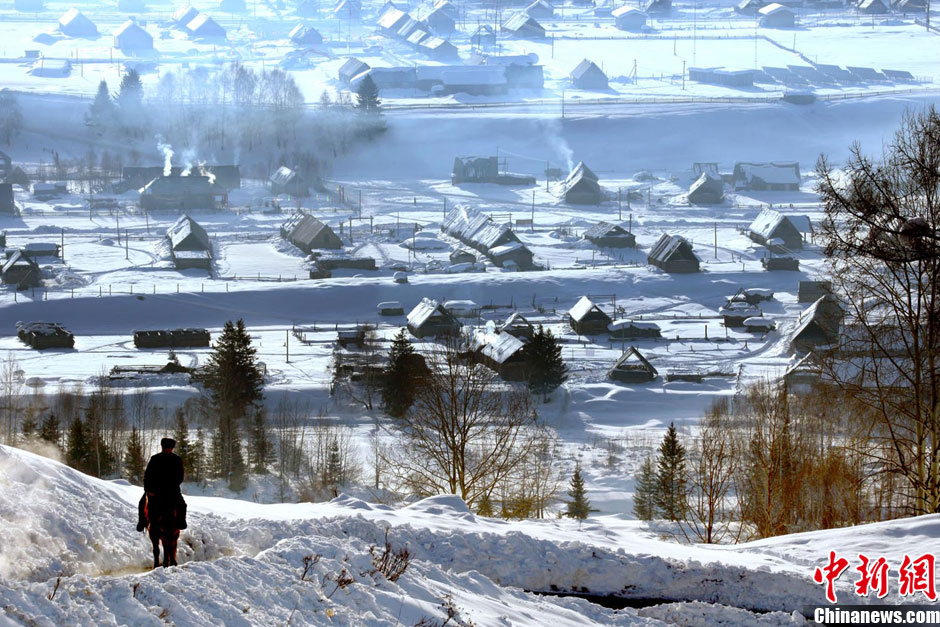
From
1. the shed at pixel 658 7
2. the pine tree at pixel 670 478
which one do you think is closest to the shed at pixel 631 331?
Answer: the pine tree at pixel 670 478

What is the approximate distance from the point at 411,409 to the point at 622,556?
12.3 m

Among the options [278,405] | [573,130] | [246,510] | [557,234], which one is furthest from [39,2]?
[246,510]

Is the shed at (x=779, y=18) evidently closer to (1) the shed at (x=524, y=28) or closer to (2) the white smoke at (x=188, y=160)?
(1) the shed at (x=524, y=28)

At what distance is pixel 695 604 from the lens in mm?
7566

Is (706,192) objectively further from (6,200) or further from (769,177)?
(6,200)

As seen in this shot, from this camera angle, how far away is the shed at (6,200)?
140ft

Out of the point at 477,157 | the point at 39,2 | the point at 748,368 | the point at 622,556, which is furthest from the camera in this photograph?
the point at 39,2

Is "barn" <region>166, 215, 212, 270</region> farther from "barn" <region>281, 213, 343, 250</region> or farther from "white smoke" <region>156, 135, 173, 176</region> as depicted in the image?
Result: "white smoke" <region>156, 135, 173, 176</region>

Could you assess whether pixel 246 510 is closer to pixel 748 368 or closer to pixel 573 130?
pixel 748 368

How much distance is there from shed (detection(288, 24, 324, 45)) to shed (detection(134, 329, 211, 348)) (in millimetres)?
58470

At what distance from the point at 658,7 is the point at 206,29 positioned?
34.4 metres

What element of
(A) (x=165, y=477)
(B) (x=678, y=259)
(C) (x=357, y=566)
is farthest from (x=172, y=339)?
(C) (x=357, y=566)

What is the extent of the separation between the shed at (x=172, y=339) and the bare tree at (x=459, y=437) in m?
6.28

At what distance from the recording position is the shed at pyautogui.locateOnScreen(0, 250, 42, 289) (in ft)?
101
